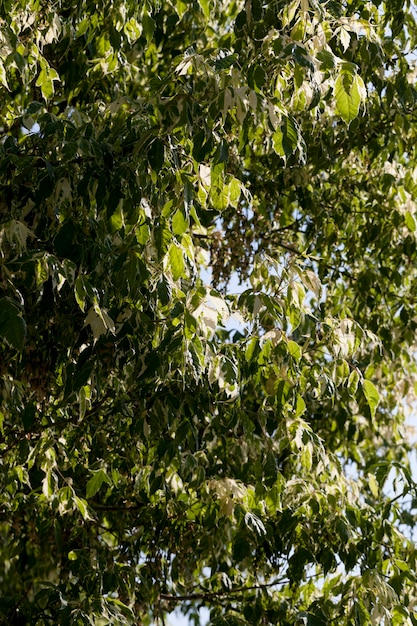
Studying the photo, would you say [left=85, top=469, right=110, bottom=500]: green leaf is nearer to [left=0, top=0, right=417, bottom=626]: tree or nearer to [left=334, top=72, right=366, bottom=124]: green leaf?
[left=0, top=0, right=417, bottom=626]: tree

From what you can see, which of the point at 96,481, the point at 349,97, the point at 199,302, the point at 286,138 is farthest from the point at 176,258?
the point at 96,481

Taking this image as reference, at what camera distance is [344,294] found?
4723mm

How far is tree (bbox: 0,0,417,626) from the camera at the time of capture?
9.20ft

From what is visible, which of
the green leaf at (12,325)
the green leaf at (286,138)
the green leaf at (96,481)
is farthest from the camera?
the green leaf at (96,481)

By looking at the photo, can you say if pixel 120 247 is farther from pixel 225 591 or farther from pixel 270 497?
pixel 225 591

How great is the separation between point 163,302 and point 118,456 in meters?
1.21

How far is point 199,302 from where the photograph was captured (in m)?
2.78

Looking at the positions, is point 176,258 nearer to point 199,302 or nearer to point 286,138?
point 199,302

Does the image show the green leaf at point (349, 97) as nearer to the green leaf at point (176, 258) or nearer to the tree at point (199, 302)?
A: the tree at point (199, 302)

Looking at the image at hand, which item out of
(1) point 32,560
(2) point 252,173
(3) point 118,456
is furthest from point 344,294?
(1) point 32,560

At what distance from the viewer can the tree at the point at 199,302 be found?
2805 millimetres

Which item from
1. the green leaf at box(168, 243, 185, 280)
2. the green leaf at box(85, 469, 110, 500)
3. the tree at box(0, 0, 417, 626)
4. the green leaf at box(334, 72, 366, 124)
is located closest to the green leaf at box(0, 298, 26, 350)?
the tree at box(0, 0, 417, 626)

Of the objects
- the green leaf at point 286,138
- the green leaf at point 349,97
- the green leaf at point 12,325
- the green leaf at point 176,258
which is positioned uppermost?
the green leaf at point 349,97

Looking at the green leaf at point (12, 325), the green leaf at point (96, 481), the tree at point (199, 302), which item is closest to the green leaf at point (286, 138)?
the tree at point (199, 302)
